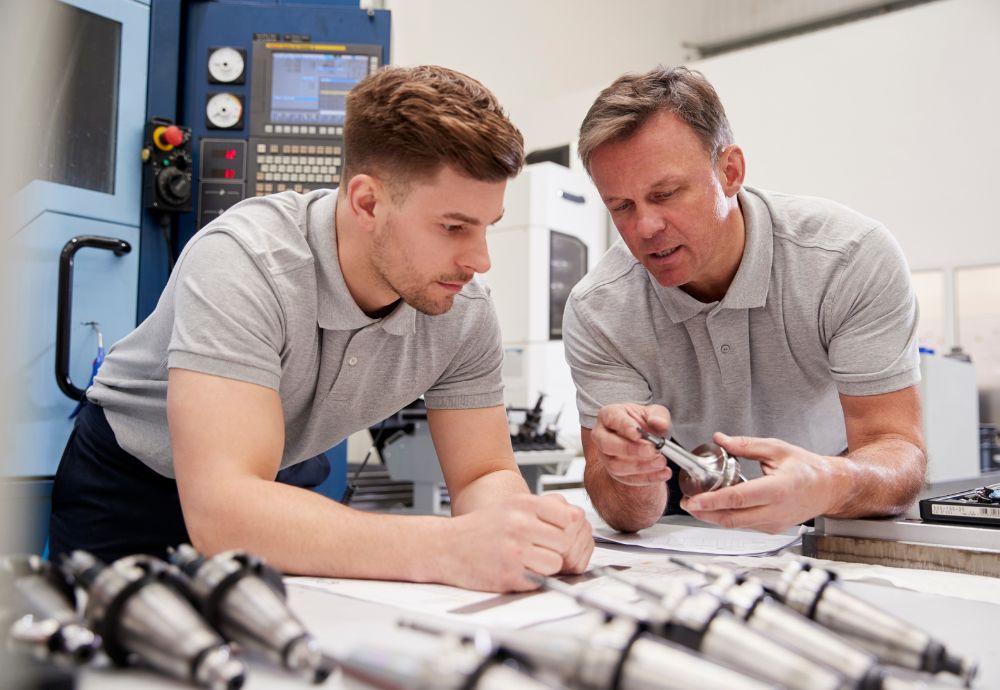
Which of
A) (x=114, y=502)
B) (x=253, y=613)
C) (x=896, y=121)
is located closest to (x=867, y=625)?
(x=253, y=613)

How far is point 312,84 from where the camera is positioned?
2.29 m

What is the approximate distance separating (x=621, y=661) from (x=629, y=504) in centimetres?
83

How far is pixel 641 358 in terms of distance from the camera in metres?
1.50

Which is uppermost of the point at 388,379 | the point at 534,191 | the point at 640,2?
the point at 640,2

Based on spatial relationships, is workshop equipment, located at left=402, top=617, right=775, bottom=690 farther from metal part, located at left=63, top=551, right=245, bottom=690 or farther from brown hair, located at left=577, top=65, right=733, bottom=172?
brown hair, located at left=577, top=65, right=733, bottom=172

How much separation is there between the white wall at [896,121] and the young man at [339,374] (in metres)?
3.49

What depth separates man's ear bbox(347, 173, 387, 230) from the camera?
3.87 feet

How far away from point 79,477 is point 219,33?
55.3 inches

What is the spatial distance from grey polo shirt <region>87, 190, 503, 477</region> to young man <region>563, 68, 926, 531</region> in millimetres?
264

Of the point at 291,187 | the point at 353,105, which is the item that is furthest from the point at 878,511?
the point at 291,187

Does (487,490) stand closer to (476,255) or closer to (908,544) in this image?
(476,255)

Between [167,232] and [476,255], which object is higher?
[167,232]

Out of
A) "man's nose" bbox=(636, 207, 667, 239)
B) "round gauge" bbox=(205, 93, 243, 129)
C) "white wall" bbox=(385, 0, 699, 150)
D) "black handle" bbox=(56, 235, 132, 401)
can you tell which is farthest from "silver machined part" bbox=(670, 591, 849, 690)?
"white wall" bbox=(385, 0, 699, 150)

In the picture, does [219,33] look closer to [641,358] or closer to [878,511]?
[641,358]
